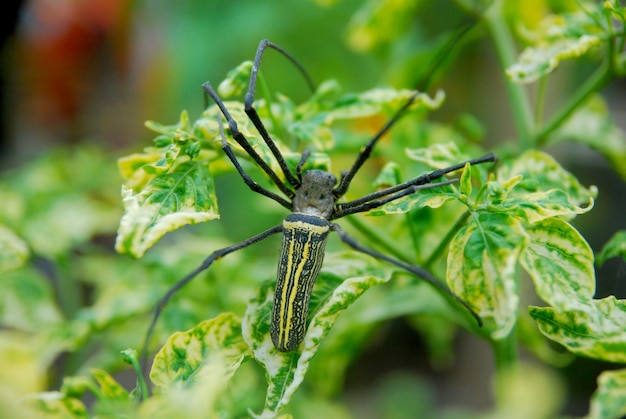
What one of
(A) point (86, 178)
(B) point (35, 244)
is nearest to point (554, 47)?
(B) point (35, 244)

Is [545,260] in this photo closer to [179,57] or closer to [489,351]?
[489,351]

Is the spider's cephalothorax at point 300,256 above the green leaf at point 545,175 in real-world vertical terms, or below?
above

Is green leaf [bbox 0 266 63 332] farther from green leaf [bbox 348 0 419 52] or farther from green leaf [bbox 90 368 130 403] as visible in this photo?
green leaf [bbox 348 0 419 52]

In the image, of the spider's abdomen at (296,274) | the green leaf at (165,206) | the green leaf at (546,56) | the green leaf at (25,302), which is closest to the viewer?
the green leaf at (165,206)

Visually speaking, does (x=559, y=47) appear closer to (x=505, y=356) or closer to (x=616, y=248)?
(x=616, y=248)

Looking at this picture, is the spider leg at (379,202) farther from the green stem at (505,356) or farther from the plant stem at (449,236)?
→ the green stem at (505,356)

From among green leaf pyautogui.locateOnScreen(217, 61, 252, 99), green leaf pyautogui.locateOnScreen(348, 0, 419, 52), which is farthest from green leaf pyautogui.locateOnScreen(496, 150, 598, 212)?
green leaf pyautogui.locateOnScreen(348, 0, 419, 52)

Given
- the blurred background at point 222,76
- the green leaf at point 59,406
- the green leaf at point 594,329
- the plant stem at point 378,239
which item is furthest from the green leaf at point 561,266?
the blurred background at point 222,76
